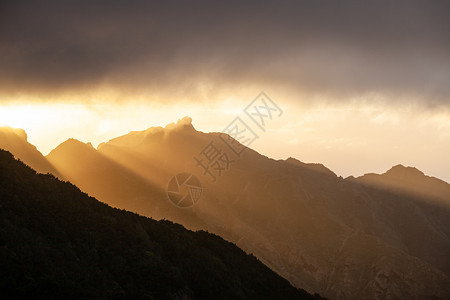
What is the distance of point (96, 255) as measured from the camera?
44.2 metres

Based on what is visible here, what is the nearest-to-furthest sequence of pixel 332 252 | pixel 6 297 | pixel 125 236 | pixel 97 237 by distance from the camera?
1. pixel 6 297
2. pixel 97 237
3. pixel 125 236
4. pixel 332 252

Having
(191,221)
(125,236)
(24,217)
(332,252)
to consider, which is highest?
(332,252)

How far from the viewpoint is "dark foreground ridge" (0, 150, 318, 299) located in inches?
1344

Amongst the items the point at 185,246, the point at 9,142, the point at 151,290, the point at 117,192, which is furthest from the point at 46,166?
the point at 151,290

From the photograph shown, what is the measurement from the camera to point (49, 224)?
44.2m

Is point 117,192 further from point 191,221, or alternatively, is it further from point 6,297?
point 6,297

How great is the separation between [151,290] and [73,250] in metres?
8.46

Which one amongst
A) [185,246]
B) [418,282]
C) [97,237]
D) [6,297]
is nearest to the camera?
[6,297]

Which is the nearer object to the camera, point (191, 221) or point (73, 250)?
point (73, 250)

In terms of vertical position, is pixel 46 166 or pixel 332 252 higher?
pixel 332 252

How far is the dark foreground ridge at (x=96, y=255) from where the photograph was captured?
1344 inches

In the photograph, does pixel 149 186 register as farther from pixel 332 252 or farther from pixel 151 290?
pixel 151 290

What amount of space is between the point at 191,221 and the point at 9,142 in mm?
86925

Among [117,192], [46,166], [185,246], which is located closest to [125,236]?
[185,246]
